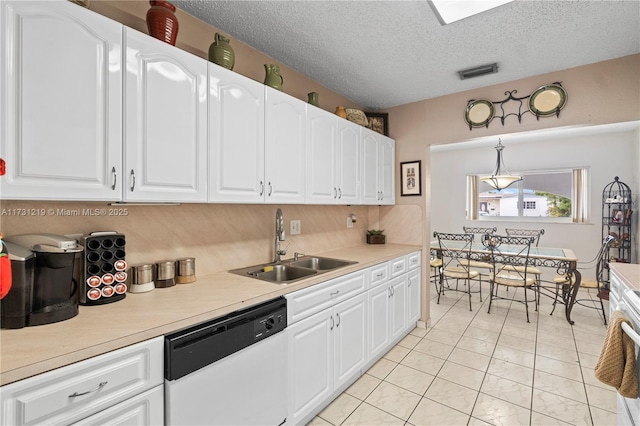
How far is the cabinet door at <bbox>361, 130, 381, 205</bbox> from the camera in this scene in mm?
2930

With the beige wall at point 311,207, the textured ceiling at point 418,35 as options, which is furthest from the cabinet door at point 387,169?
the textured ceiling at point 418,35

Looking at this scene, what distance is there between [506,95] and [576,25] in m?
0.88

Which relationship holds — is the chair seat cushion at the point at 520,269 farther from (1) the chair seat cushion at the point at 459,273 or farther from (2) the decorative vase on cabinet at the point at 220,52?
(2) the decorative vase on cabinet at the point at 220,52

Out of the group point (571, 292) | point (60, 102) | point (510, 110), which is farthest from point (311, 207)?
point (571, 292)

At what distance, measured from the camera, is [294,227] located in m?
2.59

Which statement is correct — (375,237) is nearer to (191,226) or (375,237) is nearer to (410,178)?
(410,178)

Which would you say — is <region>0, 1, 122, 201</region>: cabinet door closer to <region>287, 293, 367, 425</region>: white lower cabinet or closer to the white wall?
<region>287, 293, 367, 425</region>: white lower cabinet

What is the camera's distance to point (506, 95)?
2.79 metres

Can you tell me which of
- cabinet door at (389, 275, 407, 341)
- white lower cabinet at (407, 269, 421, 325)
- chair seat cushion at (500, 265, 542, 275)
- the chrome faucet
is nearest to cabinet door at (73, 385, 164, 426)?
the chrome faucet

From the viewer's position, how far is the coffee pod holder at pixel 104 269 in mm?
1303

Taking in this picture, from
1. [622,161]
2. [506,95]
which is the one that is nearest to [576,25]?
[506,95]

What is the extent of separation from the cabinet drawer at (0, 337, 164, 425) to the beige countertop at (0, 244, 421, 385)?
3 centimetres

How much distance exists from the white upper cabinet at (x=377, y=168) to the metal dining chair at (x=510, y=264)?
5.92ft

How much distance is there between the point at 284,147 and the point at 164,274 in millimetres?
1074
